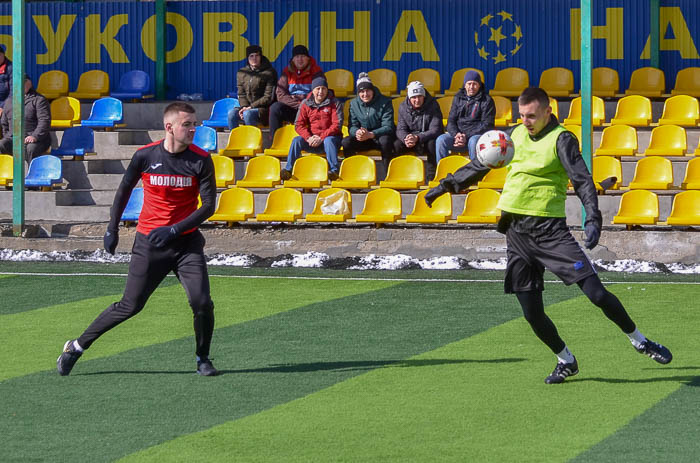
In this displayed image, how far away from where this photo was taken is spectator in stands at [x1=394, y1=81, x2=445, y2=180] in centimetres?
1753

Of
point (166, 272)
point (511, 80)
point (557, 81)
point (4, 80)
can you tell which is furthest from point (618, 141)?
point (166, 272)

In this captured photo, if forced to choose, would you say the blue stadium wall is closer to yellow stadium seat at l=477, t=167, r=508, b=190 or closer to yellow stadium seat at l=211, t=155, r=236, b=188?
yellow stadium seat at l=211, t=155, r=236, b=188

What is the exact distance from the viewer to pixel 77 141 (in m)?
19.9

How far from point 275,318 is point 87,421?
170 inches

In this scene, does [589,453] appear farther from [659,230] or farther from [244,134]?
[244,134]

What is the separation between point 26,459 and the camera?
20.9 feet

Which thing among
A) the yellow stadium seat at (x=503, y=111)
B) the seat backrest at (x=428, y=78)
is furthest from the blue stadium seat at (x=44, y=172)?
the yellow stadium seat at (x=503, y=111)

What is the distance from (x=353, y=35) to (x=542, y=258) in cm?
1498

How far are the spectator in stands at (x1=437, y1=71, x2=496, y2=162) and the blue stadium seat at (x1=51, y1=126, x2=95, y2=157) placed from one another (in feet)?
19.3

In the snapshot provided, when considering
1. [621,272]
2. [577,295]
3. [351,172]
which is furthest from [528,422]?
[351,172]

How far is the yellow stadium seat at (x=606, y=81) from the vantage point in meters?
20.4

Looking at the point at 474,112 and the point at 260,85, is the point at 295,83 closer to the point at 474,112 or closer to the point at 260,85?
the point at 260,85

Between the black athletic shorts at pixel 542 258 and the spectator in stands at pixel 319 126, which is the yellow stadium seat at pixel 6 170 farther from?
the black athletic shorts at pixel 542 258

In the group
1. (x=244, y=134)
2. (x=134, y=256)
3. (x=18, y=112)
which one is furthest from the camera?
(x=244, y=134)
